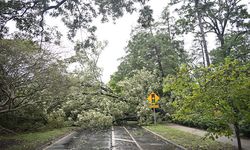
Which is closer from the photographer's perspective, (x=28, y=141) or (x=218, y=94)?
(x=218, y=94)

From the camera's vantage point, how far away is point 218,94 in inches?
236

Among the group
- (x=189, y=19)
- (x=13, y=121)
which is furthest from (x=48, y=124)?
(x=189, y=19)

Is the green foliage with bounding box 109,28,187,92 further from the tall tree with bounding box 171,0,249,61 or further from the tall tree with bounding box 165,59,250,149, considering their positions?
the tall tree with bounding box 165,59,250,149

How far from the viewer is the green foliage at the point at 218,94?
5773 millimetres

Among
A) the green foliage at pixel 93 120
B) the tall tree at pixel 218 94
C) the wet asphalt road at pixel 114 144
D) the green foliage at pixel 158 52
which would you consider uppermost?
the green foliage at pixel 158 52

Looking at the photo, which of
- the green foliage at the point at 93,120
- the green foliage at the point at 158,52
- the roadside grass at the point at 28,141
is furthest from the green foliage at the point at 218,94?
the green foliage at the point at 158,52

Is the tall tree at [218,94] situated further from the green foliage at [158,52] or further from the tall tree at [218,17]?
the green foliage at [158,52]

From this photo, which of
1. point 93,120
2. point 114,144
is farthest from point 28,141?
point 93,120

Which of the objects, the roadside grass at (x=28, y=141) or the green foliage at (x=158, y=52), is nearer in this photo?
the roadside grass at (x=28, y=141)

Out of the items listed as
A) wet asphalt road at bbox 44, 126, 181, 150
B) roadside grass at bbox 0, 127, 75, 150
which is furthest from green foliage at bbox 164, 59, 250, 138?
roadside grass at bbox 0, 127, 75, 150

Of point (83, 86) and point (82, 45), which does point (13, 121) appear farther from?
point (82, 45)

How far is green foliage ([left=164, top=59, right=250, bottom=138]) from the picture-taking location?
227 inches

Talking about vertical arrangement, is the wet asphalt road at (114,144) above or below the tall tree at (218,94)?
below

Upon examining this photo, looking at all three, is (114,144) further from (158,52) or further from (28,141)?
(158,52)
